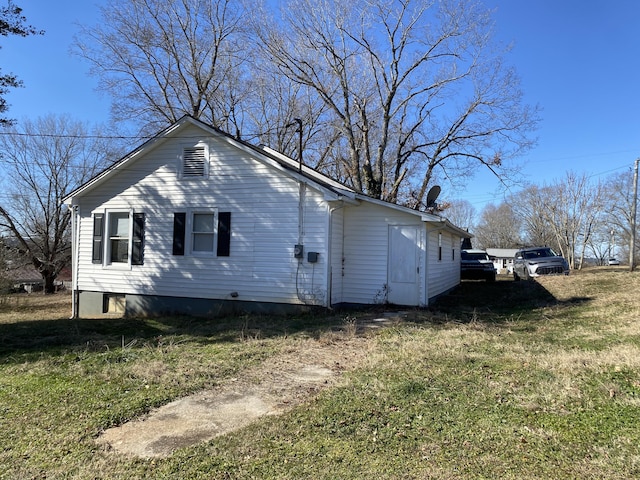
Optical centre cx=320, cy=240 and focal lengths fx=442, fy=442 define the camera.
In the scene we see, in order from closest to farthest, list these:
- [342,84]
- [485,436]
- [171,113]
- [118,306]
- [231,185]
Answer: [485,436]
[231,185]
[118,306]
[342,84]
[171,113]

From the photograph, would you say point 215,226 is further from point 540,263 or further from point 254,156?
point 540,263

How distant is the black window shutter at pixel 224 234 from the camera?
11430mm

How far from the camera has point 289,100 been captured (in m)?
27.4

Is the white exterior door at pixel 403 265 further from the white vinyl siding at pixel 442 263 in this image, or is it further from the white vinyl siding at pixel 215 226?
the white vinyl siding at pixel 215 226

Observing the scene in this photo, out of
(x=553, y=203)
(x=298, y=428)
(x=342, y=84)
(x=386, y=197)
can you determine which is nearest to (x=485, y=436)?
(x=298, y=428)

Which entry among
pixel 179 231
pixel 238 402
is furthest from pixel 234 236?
pixel 238 402

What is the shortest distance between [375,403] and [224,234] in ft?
26.1

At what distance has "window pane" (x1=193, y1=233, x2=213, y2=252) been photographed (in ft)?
38.7

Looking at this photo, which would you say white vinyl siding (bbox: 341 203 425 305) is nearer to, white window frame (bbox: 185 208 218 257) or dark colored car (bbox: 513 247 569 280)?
white window frame (bbox: 185 208 218 257)

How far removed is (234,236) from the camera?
11.4m

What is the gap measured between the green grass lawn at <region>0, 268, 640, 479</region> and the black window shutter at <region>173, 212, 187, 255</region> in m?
3.65

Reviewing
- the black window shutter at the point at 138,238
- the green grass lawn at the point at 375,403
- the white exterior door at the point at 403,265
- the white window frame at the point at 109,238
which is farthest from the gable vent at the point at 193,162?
the white exterior door at the point at 403,265

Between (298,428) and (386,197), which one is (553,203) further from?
(298,428)

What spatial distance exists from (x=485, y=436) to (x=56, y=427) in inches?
146
